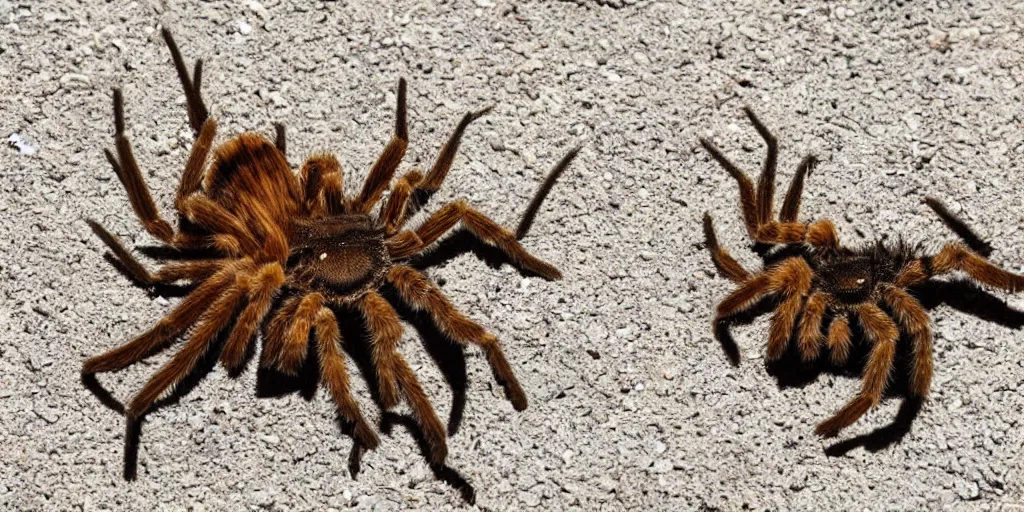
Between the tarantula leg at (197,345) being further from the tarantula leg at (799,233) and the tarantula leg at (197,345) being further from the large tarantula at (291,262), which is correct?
the tarantula leg at (799,233)

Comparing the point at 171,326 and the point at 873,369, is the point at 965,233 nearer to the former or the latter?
the point at 873,369

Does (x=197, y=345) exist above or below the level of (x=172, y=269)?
below

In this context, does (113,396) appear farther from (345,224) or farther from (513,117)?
(513,117)

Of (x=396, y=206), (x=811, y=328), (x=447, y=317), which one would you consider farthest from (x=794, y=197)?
(x=396, y=206)

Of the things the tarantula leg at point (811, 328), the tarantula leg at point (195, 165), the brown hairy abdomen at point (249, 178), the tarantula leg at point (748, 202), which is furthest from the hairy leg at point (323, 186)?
the tarantula leg at point (811, 328)

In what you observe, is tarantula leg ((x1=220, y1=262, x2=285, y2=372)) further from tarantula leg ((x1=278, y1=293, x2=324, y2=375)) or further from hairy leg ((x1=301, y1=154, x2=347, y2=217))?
hairy leg ((x1=301, y1=154, x2=347, y2=217))

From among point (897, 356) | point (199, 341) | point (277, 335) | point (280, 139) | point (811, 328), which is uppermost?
point (280, 139)
